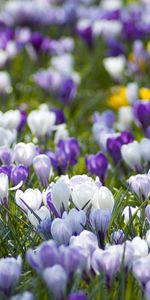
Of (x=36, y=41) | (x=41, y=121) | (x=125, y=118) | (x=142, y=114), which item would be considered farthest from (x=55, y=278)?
(x=36, y=41)

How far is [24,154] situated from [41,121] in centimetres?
57

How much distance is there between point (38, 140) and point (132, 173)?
0.56 metres

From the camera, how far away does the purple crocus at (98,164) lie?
126 inches

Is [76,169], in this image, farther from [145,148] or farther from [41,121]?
[145,148]

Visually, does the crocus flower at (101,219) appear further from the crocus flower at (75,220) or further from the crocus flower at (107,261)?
the crocus flower at (107,261)

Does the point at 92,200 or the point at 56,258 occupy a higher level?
the point at 92,200

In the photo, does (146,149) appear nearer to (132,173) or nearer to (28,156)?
(132,173)

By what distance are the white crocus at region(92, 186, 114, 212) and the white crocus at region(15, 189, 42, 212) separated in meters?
0.20

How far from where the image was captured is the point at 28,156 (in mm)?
3100

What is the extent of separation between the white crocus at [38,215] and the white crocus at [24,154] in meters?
0.54

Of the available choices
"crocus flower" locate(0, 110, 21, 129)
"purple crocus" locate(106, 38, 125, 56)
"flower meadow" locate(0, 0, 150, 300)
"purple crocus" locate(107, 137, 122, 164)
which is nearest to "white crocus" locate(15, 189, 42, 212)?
"flower meadow" locate(0, 0, 150, 300)

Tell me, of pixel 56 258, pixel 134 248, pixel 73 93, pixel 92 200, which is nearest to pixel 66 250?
pixel 56 258

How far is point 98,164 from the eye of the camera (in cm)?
320

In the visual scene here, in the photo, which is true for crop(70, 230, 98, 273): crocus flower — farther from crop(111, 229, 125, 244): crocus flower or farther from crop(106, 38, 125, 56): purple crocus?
crop(106, 38, 125, 56): purple crocus
